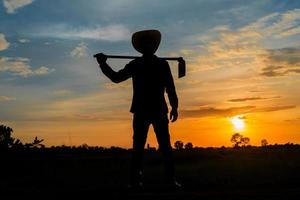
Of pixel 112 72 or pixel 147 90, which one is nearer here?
pixel 147 90

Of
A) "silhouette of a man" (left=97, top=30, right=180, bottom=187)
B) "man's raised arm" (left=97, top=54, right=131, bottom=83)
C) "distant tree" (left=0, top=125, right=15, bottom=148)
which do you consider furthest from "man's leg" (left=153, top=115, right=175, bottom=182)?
"distant tree" (left=0, top=125, right=15, bottom=148)

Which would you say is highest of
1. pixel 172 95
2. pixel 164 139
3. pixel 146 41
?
pixel 146 41

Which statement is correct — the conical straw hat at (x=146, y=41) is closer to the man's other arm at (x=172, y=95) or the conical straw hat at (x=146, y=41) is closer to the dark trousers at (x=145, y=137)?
the man's other arm at (x=172, y=95)

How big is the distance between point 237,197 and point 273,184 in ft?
7.17

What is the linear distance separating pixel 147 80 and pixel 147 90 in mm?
191

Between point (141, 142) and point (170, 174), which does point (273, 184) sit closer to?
point (170, 174)

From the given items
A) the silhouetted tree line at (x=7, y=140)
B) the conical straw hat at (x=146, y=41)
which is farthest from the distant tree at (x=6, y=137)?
the conical straw hat at (x=146, y=41)

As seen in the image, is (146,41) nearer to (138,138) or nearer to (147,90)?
(147,90)

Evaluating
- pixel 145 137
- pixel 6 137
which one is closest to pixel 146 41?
pixel 145 137

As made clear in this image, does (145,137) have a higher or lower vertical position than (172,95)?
lower

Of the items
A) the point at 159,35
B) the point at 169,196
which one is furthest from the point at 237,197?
the point at 159,35

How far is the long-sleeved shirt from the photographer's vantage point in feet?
34.9

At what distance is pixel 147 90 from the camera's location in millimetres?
10672

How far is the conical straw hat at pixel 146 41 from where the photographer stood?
1064 centimetres
